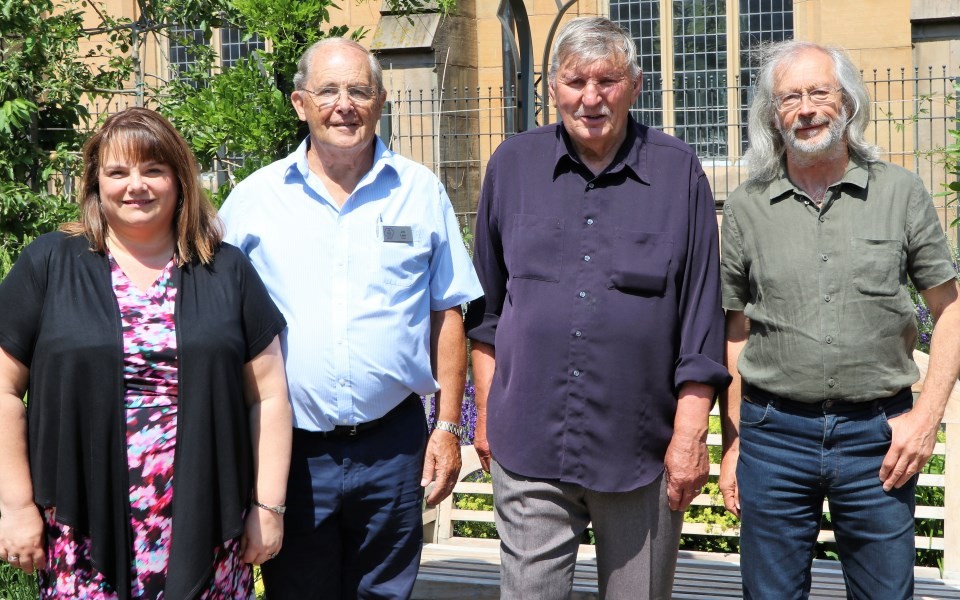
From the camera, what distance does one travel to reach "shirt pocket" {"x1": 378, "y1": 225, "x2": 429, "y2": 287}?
3.17 m

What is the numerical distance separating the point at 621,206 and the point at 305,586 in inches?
57.4

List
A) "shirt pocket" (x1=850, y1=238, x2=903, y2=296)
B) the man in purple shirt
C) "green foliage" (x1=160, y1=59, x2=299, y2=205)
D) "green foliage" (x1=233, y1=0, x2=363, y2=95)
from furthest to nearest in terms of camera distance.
→ "green foliage" (x1=160, y1=59, x2=299, y2=205) < "green foliage" (x1=233, y1=0, x2=363, y2=95) < the man in purple shirt < "shirt pocket" (x1=850, y1=238, x2=903, y2=296)

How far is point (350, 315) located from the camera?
3115mm

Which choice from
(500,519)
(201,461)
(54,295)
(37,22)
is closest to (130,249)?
(54,295)

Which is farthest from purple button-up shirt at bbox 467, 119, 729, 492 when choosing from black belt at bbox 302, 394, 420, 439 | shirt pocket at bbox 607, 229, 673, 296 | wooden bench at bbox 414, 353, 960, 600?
wooden bench at bbox 414, 353, 960, 600

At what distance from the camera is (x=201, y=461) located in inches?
110

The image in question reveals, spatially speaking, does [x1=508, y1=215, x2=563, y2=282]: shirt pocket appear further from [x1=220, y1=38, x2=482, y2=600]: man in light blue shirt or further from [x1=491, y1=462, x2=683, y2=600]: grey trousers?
[x1=491, y1=462, x2=683, y2=600]: grey trousers

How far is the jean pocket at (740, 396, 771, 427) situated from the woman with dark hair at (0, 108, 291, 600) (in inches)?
54.9

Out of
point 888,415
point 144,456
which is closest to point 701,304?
point 888,415

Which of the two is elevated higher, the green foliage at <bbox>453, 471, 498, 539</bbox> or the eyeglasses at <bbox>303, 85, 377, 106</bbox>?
the eyeglasses at <bbox>303, 85, 377, 106</bbox>

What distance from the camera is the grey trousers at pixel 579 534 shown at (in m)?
3.12

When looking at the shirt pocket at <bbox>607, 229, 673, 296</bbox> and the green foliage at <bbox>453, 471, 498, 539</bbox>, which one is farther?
the green foliage at <bbox>453, 471, 498, 539</bbox>

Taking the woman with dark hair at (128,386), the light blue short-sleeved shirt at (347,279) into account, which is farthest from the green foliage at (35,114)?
the woman with dark hair at (128,386)

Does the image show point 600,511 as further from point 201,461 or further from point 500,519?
point 201,461
